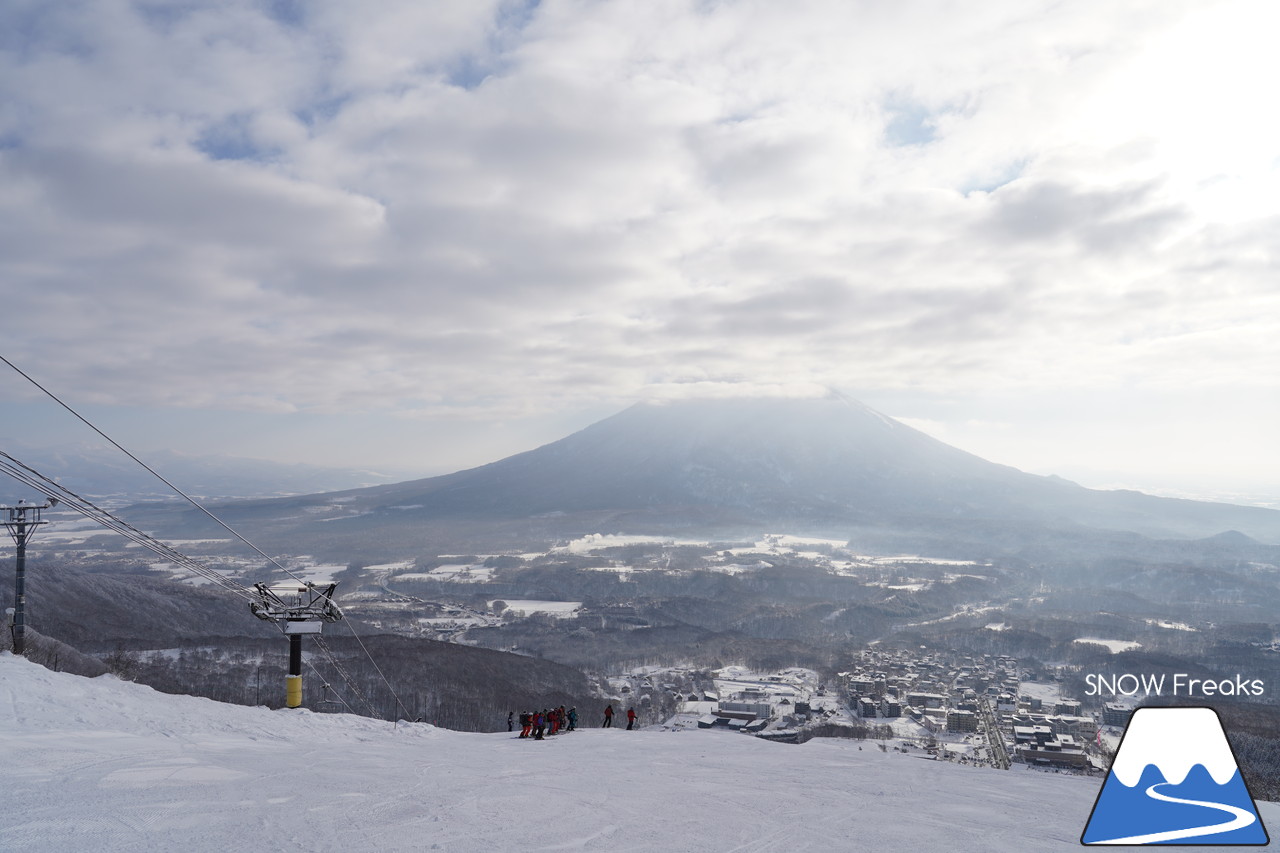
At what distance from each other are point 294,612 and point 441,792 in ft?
46.4

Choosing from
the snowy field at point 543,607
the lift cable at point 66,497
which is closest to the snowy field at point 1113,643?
the snowy field at point 543,607

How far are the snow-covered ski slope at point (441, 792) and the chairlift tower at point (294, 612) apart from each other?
5.49m

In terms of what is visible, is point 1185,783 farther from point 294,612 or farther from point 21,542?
point 21,542

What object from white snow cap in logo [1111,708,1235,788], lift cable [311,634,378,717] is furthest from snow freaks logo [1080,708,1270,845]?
lift cable [311,634,378,717]

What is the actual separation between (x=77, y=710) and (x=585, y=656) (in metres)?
62.1

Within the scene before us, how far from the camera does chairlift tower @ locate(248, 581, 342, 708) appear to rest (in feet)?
70.1

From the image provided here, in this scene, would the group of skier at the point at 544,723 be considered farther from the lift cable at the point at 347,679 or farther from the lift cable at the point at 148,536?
the lift cable at the point at 347,679

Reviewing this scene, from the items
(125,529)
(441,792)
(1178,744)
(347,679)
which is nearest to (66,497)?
(125,529)

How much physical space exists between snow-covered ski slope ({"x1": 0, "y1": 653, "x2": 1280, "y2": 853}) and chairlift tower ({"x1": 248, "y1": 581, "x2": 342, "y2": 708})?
5492mm

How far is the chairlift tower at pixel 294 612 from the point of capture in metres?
21.4

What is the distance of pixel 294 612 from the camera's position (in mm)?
22078

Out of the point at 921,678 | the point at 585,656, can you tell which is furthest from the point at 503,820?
the point at 585,656

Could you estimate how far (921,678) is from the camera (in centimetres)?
5688

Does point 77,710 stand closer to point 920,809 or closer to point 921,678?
point 920,809
